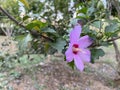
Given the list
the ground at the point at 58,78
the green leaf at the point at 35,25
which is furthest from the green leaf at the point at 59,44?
the ground at the point at 58,78

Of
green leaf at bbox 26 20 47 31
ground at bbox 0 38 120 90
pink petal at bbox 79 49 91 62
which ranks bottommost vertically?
ground at bbox 0 38 120 90

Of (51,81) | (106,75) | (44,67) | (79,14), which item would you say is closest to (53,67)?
(44,67)

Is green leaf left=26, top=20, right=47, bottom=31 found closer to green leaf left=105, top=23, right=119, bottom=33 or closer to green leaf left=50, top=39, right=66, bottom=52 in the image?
green leaf left=50, top=39, right=66, bottom=52

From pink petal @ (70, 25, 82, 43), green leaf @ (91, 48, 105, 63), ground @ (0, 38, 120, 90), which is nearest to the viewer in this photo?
pink petal @ (70, 25, 82, 43)

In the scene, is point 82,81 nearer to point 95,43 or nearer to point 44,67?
point 44,67

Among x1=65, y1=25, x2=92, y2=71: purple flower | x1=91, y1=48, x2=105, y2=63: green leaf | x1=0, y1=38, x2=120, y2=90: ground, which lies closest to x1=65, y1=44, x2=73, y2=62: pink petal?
x1=65, y1=25, x2=92, y2=71: purple flower

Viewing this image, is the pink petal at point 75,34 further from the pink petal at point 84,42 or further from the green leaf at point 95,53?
the green leaf at point 95,53

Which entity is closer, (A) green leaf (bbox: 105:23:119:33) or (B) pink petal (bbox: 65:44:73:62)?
(B) pink petal (bbox: 65:44:73:62)
